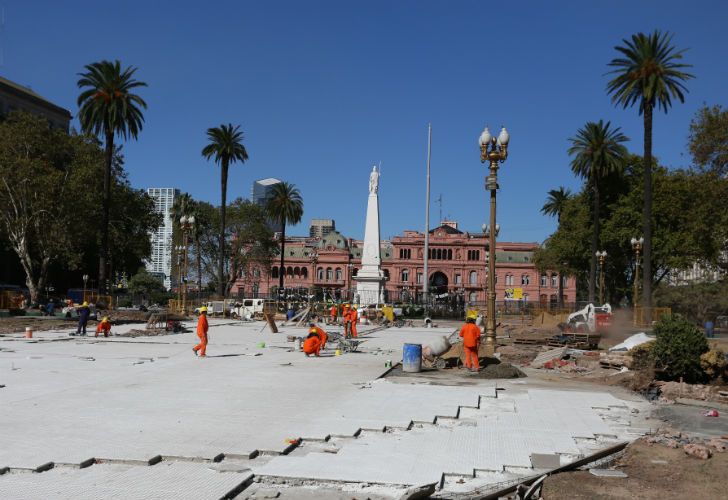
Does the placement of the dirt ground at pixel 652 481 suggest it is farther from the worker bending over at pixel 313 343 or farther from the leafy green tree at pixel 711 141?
the leafy green tree at pixel 711 141

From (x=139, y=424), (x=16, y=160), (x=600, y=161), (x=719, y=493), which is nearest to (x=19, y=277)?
(x=16, y=160)

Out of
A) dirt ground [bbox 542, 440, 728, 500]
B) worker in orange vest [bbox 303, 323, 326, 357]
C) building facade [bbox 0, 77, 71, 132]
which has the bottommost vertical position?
dirt ground [bbox 542, 440, 728, 500]

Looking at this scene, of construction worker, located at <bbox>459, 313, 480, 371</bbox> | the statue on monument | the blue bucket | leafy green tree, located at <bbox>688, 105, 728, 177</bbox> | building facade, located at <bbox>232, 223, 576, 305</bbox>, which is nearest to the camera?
construction worker, located at <bbox>459, 313, 480, 371</bbox>

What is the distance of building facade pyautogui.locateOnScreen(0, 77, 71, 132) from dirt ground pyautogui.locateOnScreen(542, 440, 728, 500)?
77.4 metres

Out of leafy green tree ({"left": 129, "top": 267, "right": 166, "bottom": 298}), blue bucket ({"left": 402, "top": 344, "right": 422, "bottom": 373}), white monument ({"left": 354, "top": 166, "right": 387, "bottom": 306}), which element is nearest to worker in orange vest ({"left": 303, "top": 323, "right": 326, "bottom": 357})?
blue bucket ({"left": 402, "top": 344, "right": 422, "bottom": 373})

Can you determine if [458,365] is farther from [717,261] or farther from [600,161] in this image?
[600,161]

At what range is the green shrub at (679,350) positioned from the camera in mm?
15125

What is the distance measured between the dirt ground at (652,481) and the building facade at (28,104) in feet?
254

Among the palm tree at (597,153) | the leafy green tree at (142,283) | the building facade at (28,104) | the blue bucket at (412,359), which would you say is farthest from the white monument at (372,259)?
the leafy green tree at (142,283)

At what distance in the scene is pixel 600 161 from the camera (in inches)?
2172

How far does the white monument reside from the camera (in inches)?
2085

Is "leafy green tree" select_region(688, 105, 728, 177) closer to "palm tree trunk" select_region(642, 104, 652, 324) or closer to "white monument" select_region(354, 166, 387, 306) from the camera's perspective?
"palm tree trunk" select_region(642, 104, 652, 324)

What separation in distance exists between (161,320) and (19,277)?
4670 cm

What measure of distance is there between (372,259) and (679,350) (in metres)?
39.3
